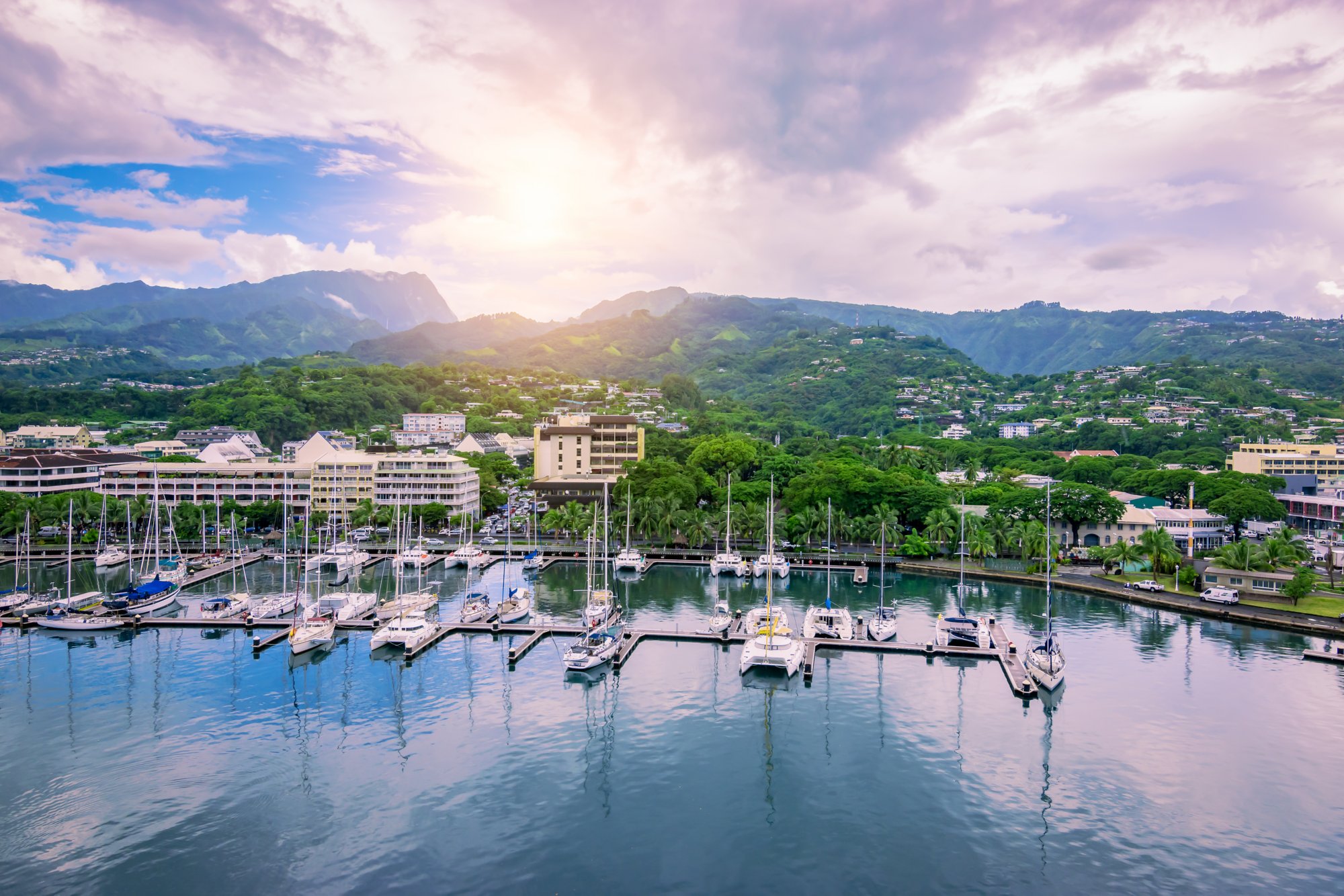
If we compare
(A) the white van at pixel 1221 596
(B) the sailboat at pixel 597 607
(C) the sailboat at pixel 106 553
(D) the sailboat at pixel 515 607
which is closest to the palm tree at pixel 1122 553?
(A) the white van at pixel 1221 596

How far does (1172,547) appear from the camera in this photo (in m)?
52.9

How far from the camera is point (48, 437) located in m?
120

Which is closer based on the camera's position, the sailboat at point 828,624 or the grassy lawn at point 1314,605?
the sailboat at point 828,624

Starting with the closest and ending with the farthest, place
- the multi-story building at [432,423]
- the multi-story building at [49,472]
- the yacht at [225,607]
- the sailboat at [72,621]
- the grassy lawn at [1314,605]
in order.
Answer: the sailboat at [72,621]
the grassy lawn at [1314,605]
the yacht at [225,607]
the multi-story building at [49,472]
the multi-story building at [432,423]

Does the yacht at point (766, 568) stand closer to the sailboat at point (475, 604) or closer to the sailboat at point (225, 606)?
the sailboat at point (475, 604)

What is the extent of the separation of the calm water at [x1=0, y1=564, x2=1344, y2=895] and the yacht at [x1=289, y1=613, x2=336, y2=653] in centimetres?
99

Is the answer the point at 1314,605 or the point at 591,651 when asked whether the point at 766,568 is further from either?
the point at 1314,605

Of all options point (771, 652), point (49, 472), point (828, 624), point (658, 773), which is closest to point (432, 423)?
point (49, 472)

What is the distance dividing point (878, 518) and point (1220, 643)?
85.5ft

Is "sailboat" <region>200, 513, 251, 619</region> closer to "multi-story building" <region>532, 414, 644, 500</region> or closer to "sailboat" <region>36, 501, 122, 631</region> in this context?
"sailboat" <region>36, 501, 122, 631</region>

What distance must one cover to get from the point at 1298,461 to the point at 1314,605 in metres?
53.8

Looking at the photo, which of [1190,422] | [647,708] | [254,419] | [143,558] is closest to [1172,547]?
[647,708]

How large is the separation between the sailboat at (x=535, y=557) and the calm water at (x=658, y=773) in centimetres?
2045

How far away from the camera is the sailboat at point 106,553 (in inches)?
2357
